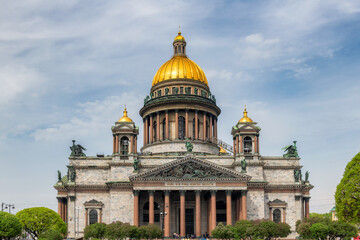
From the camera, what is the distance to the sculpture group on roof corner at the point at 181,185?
7381 centimetres

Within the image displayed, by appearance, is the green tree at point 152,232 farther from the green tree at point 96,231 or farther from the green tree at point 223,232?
the green tree at point 223,232

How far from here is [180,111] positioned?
91.5 metres

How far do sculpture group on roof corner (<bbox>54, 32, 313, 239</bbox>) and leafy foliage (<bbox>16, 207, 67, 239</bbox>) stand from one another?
8576mm

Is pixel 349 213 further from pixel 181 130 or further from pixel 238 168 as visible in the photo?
pixel 181 130

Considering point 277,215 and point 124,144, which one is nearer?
point 277,215

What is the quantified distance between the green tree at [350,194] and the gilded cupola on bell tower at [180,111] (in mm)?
31752

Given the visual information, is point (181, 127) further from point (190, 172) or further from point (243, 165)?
point (243, 165)

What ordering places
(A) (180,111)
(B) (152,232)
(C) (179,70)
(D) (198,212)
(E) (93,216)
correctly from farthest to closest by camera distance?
(C) (179,70) < (A) (180,111) < (E) (93,216) < (D) (198,212) < (B) (152,232)

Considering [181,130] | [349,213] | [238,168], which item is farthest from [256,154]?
[349,213]

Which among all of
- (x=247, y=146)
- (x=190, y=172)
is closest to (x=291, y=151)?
(x=247, y=146)

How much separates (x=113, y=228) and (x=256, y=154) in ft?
93.4

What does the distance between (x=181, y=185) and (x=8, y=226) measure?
82.9 ft

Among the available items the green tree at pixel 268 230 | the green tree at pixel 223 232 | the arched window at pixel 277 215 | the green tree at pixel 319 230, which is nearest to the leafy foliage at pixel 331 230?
the green tree at pixel 319 230

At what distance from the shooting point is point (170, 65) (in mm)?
95688
